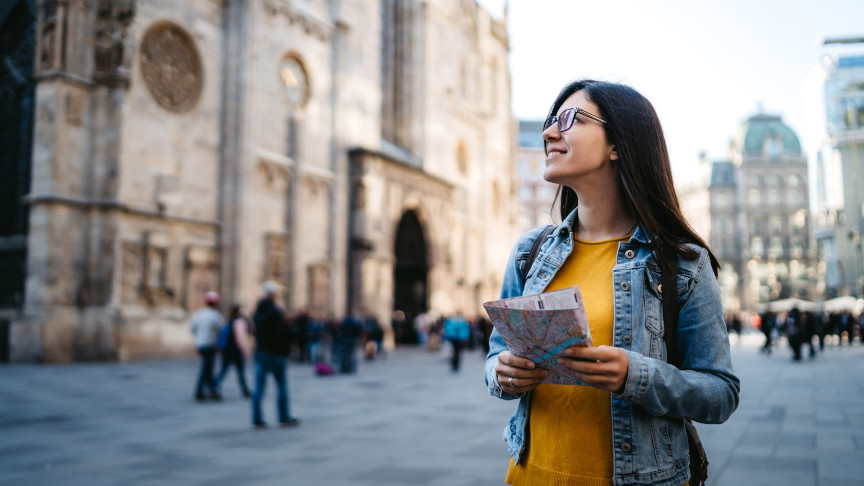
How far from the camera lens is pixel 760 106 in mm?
96688

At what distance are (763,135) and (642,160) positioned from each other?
328 ft

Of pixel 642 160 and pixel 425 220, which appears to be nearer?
pixel 642 160

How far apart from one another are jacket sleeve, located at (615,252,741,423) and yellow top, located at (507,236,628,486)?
160 millimetres

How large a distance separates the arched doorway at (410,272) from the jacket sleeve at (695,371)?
95.9 ft

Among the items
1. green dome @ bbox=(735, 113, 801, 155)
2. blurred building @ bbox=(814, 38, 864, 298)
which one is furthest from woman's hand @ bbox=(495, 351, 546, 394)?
green dome @ bbox=(735, 113, 801, 155)

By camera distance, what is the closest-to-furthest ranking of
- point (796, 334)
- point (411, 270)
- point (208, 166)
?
point (208, 166)
point (796, 334)
point (411, 270)

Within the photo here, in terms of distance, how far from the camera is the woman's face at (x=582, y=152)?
81.6 inches

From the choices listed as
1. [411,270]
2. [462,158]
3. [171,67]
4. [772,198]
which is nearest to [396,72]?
[462,158]

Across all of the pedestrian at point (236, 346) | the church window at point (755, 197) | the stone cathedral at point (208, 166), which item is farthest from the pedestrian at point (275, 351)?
the church window at point (755, 197)

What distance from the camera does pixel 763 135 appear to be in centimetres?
9162

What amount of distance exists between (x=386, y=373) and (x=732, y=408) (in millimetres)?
16077

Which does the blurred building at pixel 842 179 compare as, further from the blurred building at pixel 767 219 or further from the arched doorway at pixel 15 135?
the arched doorway at pixel 15 135

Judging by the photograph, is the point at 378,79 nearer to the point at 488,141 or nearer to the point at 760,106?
the point at 488,141

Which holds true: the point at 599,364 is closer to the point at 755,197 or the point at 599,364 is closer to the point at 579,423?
the point at 579,423
